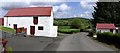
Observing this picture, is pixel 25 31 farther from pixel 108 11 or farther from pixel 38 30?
pixel 108 11

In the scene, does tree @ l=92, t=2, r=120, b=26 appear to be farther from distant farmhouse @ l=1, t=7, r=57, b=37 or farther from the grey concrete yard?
the grey concrete yard

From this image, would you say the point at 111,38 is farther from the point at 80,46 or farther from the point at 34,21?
the point at 34,21

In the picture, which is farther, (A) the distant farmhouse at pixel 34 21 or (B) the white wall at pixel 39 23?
(A) the distant farmhouse at pixel 34 21

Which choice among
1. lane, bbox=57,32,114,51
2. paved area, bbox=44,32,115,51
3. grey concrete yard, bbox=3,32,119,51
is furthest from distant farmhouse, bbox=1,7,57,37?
grey concrete yard, bbox=3,32,119,51

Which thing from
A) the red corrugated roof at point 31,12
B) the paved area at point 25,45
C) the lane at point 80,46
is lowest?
the lane at point 80,46

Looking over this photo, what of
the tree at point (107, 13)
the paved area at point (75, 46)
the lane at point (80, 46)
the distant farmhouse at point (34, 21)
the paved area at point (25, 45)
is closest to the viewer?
the paved area at point (25, 45)

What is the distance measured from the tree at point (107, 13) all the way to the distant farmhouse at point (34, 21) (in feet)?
82.4

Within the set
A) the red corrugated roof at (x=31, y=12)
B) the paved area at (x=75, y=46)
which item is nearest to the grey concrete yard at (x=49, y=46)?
the paved area at (x=75, y=46)

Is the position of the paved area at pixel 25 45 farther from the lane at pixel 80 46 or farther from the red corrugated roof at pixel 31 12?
the red corrugated roof at pixel 31 12

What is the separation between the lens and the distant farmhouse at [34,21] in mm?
37500

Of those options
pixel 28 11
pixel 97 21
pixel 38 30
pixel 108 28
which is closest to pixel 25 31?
pixel 38 30

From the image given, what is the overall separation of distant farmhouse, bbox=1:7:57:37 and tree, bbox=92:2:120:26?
25125mm

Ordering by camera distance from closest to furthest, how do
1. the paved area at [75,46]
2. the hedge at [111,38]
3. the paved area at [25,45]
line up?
the paved area at [25,45] → the paved area at [75,46] → the hedge at [111,38]

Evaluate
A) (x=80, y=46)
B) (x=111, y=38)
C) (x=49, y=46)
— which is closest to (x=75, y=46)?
(x=80, y=46)
